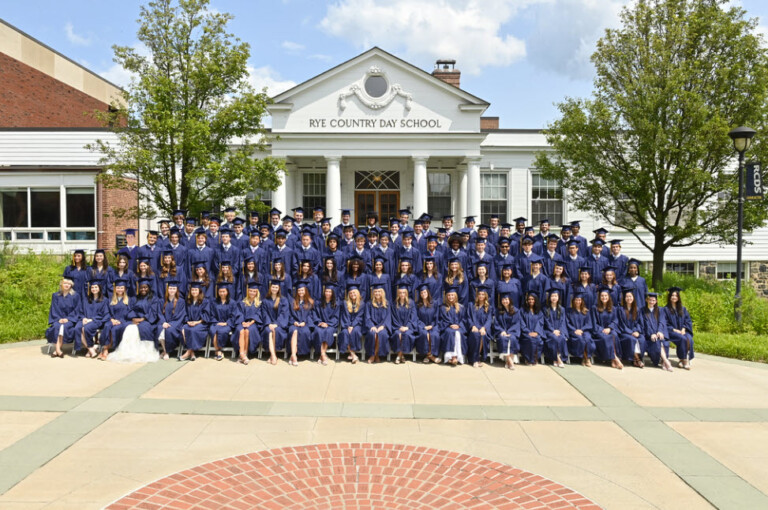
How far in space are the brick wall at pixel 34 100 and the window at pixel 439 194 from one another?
55.5 feet

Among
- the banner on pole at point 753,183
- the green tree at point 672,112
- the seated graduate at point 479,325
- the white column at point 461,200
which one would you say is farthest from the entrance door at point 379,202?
the seated graduate at point 479,325

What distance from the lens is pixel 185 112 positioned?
13727 millimetres

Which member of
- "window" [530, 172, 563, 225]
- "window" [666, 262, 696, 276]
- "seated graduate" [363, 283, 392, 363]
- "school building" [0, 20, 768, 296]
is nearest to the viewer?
"seated graduate" [363, 283, 392, 363]

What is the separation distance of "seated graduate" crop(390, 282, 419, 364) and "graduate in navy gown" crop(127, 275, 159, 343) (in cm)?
407

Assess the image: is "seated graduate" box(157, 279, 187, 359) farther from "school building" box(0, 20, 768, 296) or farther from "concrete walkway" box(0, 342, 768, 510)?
"school building" box(0, 20, 768, 296)

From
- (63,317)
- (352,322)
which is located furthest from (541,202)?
(63,317)

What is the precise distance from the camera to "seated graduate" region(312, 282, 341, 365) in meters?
9.41

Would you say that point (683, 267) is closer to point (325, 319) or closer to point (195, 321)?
point (325, 319)

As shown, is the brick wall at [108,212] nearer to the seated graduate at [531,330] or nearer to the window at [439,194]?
the window at [439,194]

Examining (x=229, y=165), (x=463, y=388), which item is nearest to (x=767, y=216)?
(x=463, y=388)

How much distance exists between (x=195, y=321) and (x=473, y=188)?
44.6 ft

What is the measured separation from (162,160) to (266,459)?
10.4 metres

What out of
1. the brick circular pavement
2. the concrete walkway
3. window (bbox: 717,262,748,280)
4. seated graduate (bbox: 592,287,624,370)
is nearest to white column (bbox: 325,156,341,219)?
the concrete walkway

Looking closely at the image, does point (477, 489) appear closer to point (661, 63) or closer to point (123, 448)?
point (123, 448)
